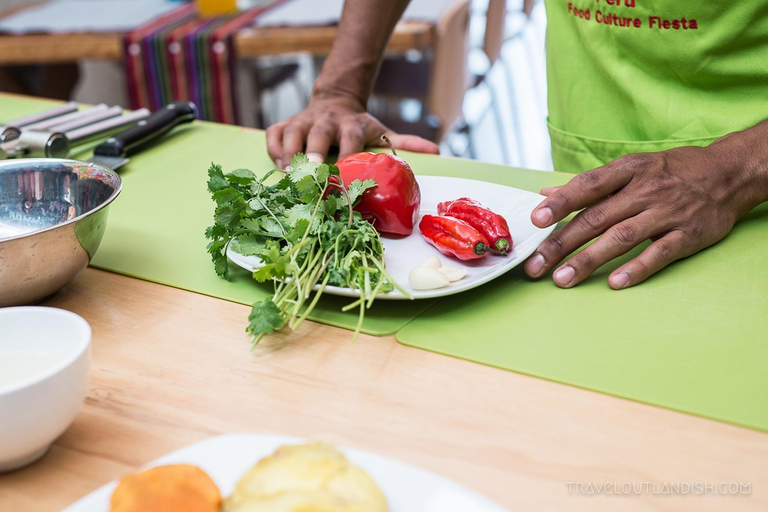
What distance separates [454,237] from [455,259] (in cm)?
3

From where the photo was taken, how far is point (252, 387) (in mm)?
756

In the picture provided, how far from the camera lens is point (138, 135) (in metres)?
1.44

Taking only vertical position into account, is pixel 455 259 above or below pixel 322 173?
below

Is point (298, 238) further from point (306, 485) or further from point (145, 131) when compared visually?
point (145, 131)

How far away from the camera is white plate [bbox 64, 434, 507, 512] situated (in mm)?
554

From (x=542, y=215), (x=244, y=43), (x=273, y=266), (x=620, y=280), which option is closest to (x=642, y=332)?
(x=620, y=280)

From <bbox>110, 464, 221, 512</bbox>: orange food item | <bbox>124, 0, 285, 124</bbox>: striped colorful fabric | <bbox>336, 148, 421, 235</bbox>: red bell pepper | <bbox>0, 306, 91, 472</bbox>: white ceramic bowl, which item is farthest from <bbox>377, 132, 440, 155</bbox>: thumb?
Result: <bbox>124, 0, 285, 124</bbox>: striped colorful fabric

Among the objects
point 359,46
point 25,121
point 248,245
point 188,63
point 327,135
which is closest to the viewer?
point 248,245

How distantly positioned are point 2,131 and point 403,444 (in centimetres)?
110

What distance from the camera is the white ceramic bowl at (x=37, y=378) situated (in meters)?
0.58

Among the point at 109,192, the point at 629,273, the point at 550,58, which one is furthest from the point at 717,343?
the point at 550,58

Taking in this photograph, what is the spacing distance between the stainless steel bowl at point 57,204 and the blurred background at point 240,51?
184cm

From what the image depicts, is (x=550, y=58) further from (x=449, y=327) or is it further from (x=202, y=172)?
(x=449, y=327)

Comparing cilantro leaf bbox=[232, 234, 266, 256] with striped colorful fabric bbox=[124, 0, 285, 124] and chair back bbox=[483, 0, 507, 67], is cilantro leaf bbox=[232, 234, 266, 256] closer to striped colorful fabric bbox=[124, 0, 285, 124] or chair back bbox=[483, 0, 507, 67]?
striped colorful fabric bbox=[124, 0, 285, 124]
